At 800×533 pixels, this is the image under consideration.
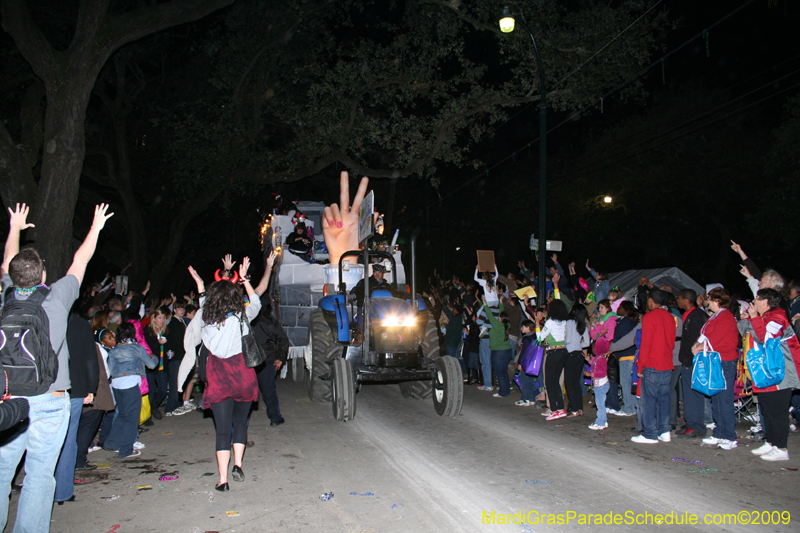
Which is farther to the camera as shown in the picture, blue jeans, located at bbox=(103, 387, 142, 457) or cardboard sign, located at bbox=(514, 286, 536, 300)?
cardboard sign, located at bbox=(514, 286, 536, 300)

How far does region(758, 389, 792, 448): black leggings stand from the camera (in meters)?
6.05

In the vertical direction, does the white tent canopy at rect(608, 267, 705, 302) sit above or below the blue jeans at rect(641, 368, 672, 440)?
above

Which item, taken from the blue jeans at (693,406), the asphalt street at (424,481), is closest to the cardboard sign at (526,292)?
the asphalt street at (424,481)

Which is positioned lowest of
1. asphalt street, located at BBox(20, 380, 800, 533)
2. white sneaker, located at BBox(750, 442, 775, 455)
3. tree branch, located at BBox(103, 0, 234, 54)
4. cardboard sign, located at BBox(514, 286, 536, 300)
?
asphalt street, located at BBox(20, 380, 800, 533)

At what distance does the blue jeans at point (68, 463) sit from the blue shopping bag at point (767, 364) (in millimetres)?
6655

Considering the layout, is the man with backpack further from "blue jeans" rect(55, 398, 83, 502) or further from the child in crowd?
the child in crowd

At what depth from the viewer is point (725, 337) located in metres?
6.53

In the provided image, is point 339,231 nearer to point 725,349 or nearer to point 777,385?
point 725,349

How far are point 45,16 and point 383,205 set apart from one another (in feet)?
69.4

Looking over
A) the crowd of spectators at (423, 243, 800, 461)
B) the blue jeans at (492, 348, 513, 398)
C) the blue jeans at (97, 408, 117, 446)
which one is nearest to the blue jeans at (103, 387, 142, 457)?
the blue jeans at (97, 408, 117, 446)

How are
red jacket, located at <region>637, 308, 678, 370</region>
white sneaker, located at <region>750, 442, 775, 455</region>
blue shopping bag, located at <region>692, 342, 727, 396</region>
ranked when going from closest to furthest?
white sneaker, located at <region>750, 442, 775, 455</region>, blue shopping bag, located at <region>692, 342, 727, 396</region>, red jacket, located at <region>637, 308, 678, 370</region>

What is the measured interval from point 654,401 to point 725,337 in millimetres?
1103

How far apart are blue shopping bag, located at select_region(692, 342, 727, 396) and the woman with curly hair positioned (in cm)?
494

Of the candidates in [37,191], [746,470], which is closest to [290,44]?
[37,191]
